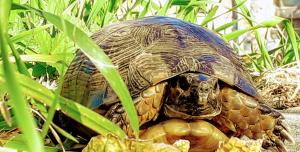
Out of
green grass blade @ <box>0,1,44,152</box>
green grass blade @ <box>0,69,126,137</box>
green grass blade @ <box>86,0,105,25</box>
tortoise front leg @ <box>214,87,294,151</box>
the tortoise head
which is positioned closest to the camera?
green grass blade @ <box>0,1,44,152</box>

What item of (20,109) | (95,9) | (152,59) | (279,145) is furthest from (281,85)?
(20,109)

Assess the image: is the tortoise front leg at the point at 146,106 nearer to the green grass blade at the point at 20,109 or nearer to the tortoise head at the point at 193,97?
the tortoise head at the point at 193,97

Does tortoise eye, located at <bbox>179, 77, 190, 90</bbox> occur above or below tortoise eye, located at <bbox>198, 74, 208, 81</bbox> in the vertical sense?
below

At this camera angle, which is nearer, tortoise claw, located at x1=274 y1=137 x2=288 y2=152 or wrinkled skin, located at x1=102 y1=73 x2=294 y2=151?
wrinkled skin, located at x1=102 y1=73 x2=294 y2=151

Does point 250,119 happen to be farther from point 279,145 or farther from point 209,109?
point 209,109

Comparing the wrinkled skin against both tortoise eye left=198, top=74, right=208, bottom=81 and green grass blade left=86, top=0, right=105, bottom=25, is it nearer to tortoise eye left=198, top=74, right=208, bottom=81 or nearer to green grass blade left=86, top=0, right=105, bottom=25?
tortoise eye left=198, top=74, right=208, bottom=81

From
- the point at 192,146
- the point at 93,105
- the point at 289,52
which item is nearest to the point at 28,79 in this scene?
the point at 93,105

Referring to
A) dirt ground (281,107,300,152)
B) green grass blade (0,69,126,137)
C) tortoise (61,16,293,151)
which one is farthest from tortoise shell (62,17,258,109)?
green grass blade (0,69,126,137)
